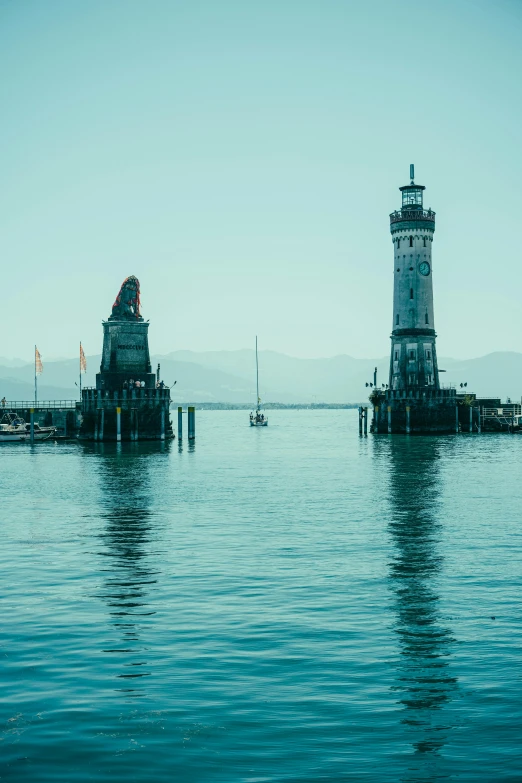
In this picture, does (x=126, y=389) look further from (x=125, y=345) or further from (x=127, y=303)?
(x=127, y=303)

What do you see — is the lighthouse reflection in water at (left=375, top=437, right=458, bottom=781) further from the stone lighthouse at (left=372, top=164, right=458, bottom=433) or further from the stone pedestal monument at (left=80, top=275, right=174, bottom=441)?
the stone lighthouse at (left=372, top=164, right=458, bottom=433)

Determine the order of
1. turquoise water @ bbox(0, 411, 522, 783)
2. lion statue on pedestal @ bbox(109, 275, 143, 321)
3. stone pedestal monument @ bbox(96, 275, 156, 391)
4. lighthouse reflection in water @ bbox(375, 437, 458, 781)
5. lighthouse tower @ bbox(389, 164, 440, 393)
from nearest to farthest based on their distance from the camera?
turquoise water @ bbox(0, 411, 522, 783) < lighthouse reflection in water @ bbox(375, 437, 458, 781) < stone pedestal monument @ bbox(96, 275, 156, 391) < lion statue on pedestal @ bbox(109, 275, 143, 321) < lighthouse tower @ bbox(389, 164, 440, 393)

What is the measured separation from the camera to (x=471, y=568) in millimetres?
26469

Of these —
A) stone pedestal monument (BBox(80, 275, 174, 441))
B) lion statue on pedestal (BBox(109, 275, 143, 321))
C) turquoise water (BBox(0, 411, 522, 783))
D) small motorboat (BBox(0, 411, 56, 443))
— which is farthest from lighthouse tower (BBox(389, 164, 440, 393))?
turquoise water (BBox(0, 411, 522, 783))

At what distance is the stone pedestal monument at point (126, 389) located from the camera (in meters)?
93.6

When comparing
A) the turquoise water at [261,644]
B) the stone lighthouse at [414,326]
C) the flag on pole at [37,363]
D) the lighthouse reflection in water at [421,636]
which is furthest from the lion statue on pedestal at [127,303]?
the lighthouse reflection in water at [421,636]

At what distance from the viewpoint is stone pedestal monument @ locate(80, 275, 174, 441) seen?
93.6 metres

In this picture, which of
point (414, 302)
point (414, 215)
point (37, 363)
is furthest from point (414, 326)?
point (37, 363)

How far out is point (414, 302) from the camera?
103 m

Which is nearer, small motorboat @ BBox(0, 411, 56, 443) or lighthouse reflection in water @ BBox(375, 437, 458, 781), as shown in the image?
lighthouse reflection in water @ BBox(375, 437, 458, 781)

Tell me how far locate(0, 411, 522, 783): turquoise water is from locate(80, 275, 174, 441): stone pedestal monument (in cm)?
5234

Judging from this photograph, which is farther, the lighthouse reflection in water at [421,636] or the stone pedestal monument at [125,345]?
the stone pedestal monument at [125,345]

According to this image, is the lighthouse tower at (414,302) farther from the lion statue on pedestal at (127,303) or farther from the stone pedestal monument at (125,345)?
the lion statue on pedestal at (127,303)

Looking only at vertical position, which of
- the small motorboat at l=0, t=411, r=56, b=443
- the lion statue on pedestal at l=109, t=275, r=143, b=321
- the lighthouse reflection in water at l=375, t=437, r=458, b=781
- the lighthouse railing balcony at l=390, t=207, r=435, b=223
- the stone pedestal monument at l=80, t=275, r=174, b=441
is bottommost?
the lighthouse reflection in water at l=375, t=437, r=458, b=781
